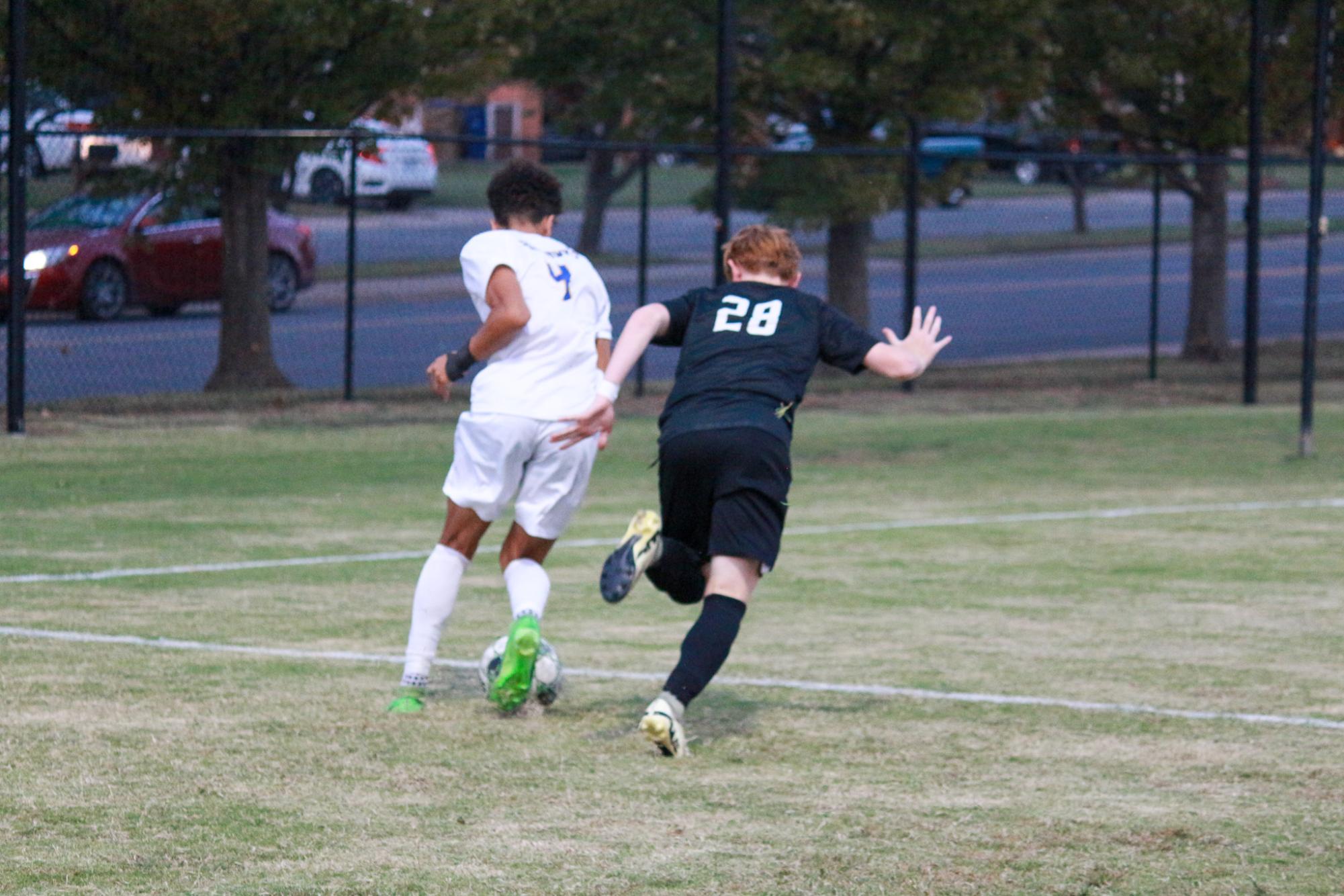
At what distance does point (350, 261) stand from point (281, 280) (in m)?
2.14

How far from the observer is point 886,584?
1003 centimetres

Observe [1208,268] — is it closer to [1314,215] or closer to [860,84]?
[860,84]

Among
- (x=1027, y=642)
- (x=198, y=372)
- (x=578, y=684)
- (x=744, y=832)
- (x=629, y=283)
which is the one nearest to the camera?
(x=744, y=832)

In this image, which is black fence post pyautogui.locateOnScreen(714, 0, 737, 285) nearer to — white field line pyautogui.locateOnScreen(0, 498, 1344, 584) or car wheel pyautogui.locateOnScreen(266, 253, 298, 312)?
car wheel pyautogui.locateOnScreen(266, 253, 298, 312)

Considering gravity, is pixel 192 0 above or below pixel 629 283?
above

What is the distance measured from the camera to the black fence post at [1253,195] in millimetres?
19656

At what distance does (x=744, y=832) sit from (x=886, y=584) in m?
4.61

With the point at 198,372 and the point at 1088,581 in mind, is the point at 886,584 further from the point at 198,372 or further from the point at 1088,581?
the point at 198,372

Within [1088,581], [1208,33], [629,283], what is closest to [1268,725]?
[1088,581]

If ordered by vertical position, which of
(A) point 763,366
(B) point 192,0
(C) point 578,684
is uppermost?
(B) point 192,0

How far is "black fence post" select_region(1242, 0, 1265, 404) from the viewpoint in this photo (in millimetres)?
19656

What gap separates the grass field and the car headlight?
3187 mm

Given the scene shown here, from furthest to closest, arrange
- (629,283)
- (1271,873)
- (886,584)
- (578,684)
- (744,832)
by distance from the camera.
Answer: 1. (629,283)
2. (886,584)
3. (578,684)
4. (744,832)
5. (1271,873)

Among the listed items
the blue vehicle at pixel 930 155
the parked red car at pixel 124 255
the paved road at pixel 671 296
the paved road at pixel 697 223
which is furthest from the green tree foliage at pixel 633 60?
the parked red car at pixel 124 255
